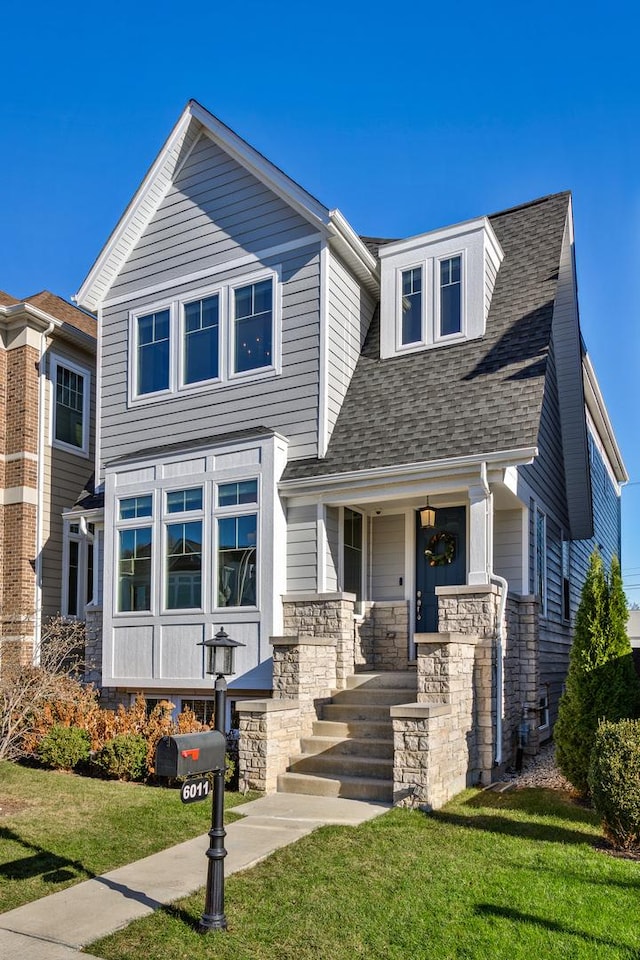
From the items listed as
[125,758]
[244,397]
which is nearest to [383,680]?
[125,758]

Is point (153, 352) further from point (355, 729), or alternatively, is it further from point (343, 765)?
point (343, 765)

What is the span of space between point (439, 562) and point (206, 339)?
16.3 ft

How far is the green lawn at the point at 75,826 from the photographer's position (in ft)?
20.1

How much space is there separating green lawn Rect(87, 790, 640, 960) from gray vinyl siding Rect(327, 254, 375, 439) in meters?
6.07

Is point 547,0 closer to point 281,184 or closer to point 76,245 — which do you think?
point 281,184

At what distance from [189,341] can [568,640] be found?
27.5ft

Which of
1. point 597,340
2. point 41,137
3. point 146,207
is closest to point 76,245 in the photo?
point 41,137

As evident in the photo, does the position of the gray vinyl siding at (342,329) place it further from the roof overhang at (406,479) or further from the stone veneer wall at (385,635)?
the stone veneer wall at (385,635)

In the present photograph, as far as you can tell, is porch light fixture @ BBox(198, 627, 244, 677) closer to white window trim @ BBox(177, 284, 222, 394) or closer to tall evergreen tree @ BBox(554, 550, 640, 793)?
tall evergreen tree @ BBox(554, 550, 640, 793)

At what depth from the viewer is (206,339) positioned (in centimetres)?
1267

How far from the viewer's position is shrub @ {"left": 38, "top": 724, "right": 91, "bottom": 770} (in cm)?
1002

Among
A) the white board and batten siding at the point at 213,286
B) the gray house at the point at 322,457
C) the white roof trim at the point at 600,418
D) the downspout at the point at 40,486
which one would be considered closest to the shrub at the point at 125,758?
the gray house at the point at 322,457

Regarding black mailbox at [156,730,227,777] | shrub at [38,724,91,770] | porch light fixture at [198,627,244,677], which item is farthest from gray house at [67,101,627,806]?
black mailbox at [156,730,227,777]

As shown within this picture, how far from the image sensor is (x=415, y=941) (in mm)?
4816
